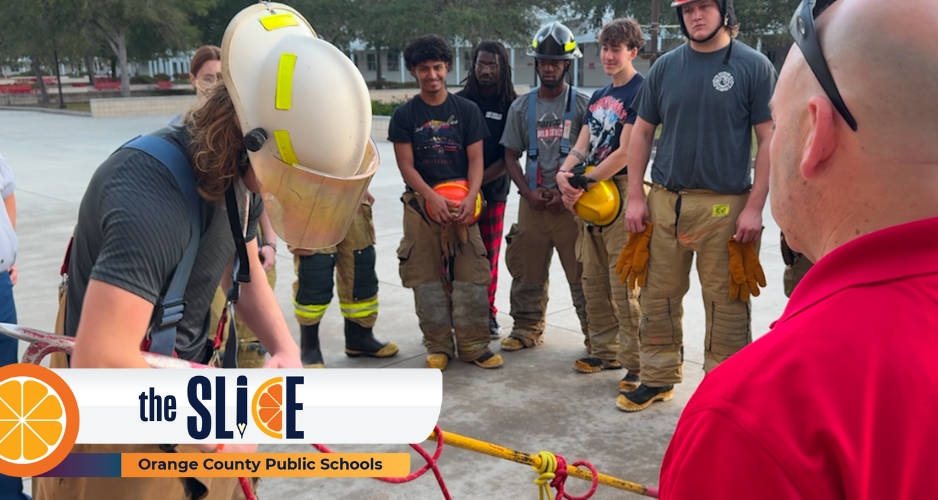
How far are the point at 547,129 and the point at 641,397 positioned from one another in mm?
1732

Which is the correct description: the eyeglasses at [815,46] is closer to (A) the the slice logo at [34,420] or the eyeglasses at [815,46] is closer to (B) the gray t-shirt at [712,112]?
(A) the the slice logo at [34,420]

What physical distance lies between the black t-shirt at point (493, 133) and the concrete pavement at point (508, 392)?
38.0 inches

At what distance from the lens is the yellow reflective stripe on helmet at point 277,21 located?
1833 millimetres

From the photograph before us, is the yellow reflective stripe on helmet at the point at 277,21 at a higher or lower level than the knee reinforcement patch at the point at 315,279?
higher

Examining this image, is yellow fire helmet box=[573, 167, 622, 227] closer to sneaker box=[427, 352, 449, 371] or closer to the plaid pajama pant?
the plaid pajama pant

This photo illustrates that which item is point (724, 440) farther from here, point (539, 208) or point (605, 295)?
point (539, 208)

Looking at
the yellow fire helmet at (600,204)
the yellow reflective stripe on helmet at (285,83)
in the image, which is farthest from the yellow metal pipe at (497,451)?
the yellow fire helmet at (600,204)

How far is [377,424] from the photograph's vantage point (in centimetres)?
184

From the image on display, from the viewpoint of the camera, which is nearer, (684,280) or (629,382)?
(684,280)

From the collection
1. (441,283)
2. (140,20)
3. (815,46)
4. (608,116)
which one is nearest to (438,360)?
(441,283)

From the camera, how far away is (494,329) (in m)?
5.39

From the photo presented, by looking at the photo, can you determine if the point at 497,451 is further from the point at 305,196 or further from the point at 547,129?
the point at 547,129

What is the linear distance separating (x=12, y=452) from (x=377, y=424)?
0.84 m

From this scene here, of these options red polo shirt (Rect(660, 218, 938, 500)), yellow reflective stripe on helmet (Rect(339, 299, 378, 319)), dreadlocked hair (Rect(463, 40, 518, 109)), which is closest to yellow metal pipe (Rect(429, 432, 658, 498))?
red polo shirt (Rect(660, 218, 938, 500))
